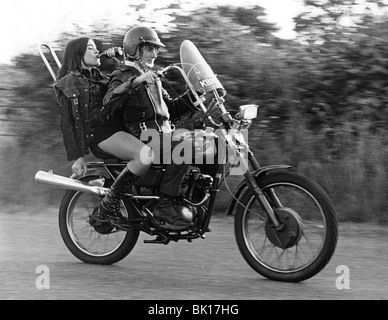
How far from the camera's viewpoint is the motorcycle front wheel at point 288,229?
6219mm

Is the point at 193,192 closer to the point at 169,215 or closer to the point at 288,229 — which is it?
the point at 169,215

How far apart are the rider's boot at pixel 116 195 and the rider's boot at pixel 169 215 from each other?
0.28 m

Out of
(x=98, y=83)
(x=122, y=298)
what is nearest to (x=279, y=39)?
(x=98, y=83)

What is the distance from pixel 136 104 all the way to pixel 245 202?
3.74ft

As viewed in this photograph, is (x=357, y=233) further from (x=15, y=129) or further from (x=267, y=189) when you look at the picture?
(x=15, y=129)

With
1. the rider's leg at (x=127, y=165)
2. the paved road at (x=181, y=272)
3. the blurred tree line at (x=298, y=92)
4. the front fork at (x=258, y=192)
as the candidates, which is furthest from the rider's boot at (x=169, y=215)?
the blurred tree line at (x=298, y=92)

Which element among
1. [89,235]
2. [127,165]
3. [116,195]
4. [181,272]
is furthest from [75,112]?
[181,272]

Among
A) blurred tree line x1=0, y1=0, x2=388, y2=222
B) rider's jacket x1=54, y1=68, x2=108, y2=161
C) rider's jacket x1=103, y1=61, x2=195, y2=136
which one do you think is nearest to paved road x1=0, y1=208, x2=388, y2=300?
blurred tree line x1=0, y1=0, x2=388, y2=222

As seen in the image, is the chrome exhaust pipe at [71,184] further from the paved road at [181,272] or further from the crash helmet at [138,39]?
the crash helmet at [138,39]

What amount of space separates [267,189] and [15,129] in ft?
19.1

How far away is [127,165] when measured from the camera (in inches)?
264

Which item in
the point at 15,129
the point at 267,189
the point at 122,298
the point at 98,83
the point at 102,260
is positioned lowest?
the point at 15,129

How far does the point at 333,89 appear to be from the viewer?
989 cm
